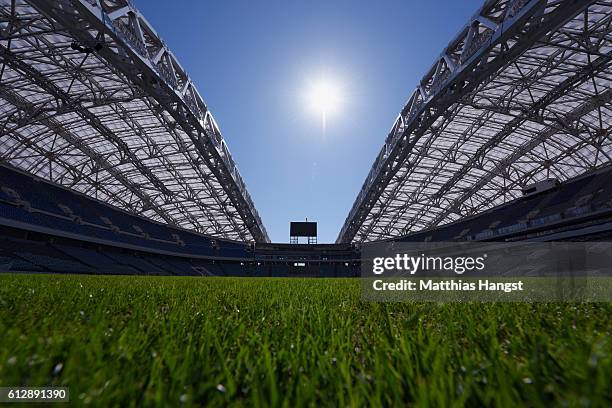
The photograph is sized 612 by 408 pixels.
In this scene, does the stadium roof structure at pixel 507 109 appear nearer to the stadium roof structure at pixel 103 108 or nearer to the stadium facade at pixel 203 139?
the stadium facade at pixel 203 139

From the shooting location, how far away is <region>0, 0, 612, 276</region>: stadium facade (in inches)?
649

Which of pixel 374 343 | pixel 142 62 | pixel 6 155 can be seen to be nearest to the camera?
pixel 374 343

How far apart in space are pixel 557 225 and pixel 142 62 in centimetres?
4090

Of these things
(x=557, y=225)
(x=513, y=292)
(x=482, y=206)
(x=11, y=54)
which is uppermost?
(x=11, y=54)

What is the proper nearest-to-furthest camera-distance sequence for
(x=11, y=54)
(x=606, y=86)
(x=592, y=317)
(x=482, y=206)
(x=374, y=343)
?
(x=374, y=343), (x=592, y=317), (x=11, y=54), (x=606, y=86), (x=482, y=206)

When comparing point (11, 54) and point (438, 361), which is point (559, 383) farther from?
point (11, 54)

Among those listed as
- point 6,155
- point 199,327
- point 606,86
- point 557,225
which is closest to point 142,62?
point 199,327

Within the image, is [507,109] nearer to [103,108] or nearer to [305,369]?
[305,369]

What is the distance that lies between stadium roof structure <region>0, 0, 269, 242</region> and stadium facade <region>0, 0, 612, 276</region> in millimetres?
126

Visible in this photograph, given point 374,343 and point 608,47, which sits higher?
point 608,47

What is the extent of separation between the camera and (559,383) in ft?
3.16

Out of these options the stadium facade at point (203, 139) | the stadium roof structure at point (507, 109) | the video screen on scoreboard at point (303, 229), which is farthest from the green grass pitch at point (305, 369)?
the video screen on scoreboard at point (303, 229)

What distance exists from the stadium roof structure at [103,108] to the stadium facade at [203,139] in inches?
5.0

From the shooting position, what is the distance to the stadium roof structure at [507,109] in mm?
15562
